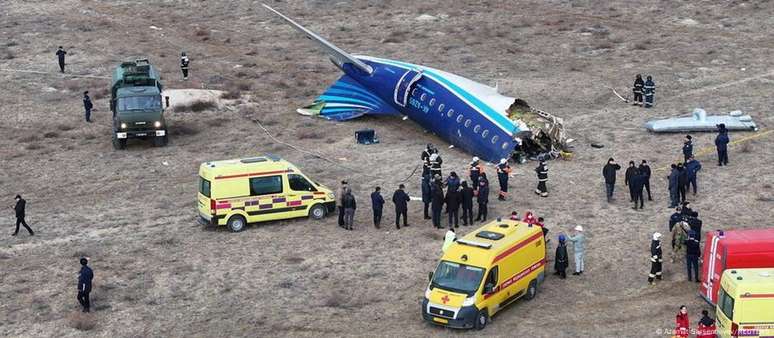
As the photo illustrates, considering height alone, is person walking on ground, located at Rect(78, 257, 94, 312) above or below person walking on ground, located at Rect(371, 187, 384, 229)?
below

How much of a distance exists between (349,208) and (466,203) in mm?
3286

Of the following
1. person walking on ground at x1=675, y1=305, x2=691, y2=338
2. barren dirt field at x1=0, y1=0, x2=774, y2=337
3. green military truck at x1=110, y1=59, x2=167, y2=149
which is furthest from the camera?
green military truck at x1=110, y1=59, x2=167, y2=149

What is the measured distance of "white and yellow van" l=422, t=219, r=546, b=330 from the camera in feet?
80.5

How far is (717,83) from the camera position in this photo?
4728cm

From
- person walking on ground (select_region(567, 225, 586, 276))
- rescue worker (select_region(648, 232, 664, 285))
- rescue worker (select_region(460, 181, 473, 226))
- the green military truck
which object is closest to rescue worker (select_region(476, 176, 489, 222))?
rescue worker (select_region(460, 181, 473, 226))

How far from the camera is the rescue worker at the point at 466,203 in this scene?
31.4 meters

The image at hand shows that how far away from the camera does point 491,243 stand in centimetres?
2533

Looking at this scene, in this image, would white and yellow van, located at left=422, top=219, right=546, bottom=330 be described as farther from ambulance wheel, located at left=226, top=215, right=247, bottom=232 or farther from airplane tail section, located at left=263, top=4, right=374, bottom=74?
airplane tail section, located at left=263, top=4, right=374, bottom=74

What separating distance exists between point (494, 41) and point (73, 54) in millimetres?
20805

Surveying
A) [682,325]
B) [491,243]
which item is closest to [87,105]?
[491,243]

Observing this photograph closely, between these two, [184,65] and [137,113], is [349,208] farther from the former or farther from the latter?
[184,65]

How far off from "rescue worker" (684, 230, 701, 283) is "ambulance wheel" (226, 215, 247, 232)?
40.1 ft

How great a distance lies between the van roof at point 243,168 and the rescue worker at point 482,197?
5339mm

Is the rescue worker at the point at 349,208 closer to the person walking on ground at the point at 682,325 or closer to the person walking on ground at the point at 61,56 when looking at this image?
the person walking on ground at the point at 682,325
